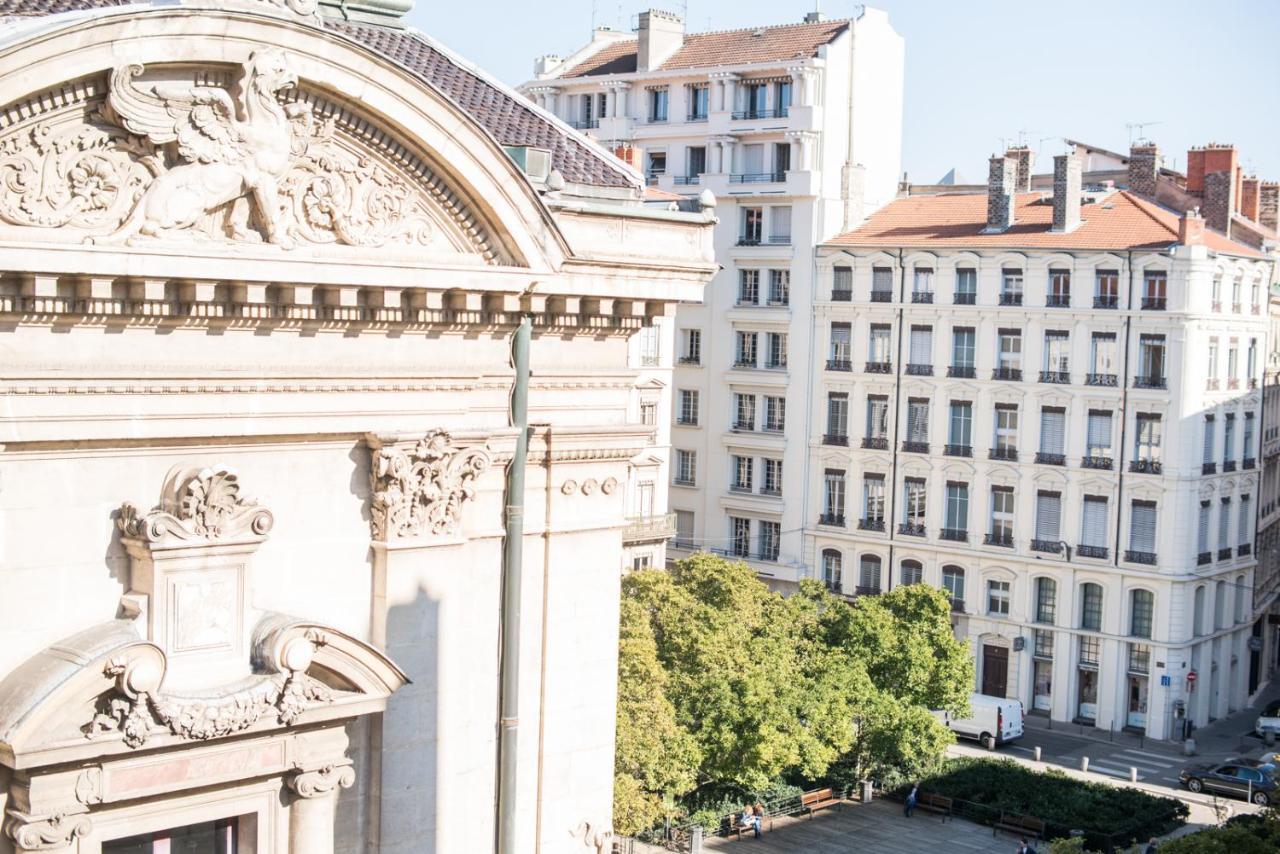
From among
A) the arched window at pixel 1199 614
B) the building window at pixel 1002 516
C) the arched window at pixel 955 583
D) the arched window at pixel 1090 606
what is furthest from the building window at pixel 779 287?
the arched window at pixel 1199 614

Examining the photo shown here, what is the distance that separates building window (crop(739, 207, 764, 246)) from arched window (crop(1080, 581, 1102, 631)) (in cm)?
2234

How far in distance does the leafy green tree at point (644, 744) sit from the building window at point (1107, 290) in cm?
3243

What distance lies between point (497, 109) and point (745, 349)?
204 feet

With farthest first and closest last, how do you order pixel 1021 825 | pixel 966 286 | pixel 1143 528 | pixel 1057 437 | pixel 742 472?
1. pixel 742 472
2. pixel 966 286
3. pixel 1057 437
4. pixel 1143 528
5. pixel 1021 825

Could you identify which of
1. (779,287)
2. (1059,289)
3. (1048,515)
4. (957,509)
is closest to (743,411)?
(779,287)

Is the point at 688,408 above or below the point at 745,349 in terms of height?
below

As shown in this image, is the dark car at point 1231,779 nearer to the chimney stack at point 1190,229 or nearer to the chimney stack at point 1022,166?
the chimney stack at point 1190,229

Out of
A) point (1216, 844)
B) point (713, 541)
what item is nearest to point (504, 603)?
point (1216, 844)

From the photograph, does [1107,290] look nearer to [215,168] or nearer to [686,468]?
[686,468]

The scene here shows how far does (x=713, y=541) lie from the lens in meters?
83.2

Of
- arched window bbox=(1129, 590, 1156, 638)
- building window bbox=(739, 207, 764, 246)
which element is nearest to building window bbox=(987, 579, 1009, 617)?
arched window bbox=(1129, 590, 1156, 638)

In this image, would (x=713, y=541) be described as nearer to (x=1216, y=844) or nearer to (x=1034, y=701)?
(x=1034, y=701)

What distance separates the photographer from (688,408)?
8481 cm

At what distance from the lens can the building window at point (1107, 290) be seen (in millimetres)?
73188
